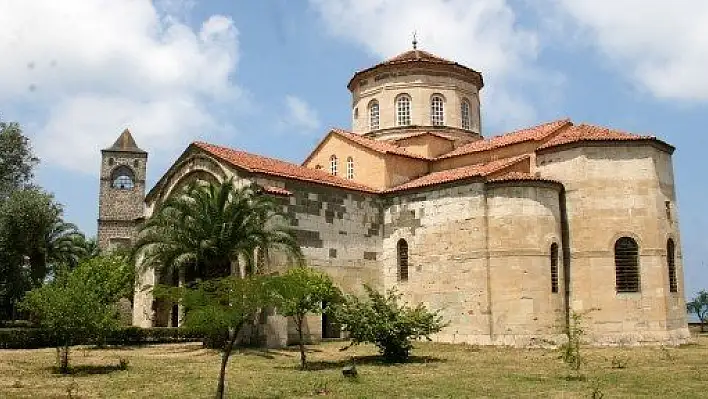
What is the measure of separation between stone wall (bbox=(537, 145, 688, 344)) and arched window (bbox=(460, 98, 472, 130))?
8581 millimetres

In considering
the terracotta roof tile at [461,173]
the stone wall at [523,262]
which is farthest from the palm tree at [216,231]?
the stone wall at [523,262]

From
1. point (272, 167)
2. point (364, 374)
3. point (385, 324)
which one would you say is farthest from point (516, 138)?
point (364, 374)

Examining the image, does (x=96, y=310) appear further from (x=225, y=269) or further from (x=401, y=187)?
(x=401, y=187)

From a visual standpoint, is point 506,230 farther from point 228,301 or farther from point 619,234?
point 228,301

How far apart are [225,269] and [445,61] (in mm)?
15800

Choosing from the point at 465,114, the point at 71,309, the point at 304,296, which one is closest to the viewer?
the point at 71,309

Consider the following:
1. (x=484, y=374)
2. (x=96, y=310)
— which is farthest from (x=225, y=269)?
(x=484, y=374)

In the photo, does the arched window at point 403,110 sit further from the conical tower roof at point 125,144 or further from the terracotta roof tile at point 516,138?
the conical tower roof at point 125,144

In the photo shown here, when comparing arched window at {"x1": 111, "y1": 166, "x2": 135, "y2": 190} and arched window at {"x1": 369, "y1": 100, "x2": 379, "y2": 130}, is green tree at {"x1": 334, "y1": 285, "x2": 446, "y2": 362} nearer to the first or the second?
arched window at {"x1": 369, "y1": 100, "x2": 379, "y2": 130}

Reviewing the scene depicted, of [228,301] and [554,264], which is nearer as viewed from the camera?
[228,301]

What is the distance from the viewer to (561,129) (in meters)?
27.0

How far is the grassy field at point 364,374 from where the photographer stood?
13.6m

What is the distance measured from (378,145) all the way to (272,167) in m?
5.69

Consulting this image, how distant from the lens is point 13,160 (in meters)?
29.9
